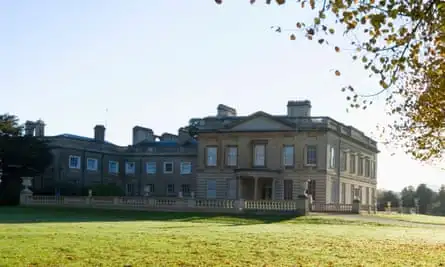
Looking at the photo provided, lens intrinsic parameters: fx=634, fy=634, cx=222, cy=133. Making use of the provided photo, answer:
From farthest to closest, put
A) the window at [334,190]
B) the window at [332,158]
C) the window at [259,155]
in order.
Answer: the window at [259,155]
the window at [334,190]
the window at [332,158]

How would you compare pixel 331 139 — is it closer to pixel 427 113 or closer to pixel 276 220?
pixel 276 220

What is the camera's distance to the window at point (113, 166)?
6738cm

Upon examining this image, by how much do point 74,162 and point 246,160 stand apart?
56.9 feet

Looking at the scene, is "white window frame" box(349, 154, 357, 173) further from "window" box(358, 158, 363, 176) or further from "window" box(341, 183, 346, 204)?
"window" box(341, 183, 346, 204)

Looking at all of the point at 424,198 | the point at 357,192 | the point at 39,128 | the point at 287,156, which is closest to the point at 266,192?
the point at 287,156

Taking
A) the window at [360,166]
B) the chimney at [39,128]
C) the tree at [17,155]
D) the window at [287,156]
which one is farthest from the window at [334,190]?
the chimney at [39,128]

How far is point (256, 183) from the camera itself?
179 feet

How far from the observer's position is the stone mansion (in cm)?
5481

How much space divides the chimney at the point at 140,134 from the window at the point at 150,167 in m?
5.34

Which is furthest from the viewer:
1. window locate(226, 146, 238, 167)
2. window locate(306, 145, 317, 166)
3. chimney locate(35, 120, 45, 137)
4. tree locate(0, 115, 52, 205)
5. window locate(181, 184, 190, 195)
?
window locate(181, 184, 190, 195)

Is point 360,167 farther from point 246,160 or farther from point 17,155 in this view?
point 17,155

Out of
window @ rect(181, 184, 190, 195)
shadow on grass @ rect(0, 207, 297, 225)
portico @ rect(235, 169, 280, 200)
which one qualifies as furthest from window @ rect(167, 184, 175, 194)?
shadow on grass @ rect(0, 207, 297, 225)

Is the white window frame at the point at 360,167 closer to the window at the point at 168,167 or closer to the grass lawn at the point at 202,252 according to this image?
the window at the point at 168,167

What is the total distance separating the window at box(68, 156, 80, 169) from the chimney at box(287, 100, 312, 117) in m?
21.1
